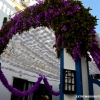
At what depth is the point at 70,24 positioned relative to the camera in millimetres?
2863

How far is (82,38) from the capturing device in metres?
2.77

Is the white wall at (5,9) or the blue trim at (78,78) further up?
the white wall at (5,9)

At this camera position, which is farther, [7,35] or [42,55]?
[42,55]

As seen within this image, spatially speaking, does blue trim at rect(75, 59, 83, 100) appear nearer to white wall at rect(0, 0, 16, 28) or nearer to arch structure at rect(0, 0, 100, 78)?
arch structure at rect(0, 0, 100, 78)

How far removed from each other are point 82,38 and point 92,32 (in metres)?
0.23

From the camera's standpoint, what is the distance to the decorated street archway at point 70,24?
2740 mm

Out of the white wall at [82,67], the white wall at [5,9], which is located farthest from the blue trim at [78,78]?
the white wall at [5,9]

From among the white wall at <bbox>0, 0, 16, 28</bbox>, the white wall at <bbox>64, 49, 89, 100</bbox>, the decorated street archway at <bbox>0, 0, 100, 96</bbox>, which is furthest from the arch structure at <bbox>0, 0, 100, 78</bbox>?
the white wall at <bbox>0, 0, 16, 28</bbox>

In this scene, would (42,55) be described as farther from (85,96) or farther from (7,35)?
(85,96)

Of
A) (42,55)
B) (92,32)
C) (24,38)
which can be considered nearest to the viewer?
(92,32)

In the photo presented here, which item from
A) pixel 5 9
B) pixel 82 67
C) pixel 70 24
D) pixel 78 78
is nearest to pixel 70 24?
pixel 70 24

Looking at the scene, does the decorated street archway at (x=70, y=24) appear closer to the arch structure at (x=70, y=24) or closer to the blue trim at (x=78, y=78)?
the arch structure at (x=70, y=24)

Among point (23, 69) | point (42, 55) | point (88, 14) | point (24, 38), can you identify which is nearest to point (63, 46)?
point (88, 14)

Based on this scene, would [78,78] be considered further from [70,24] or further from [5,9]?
[5,9]
